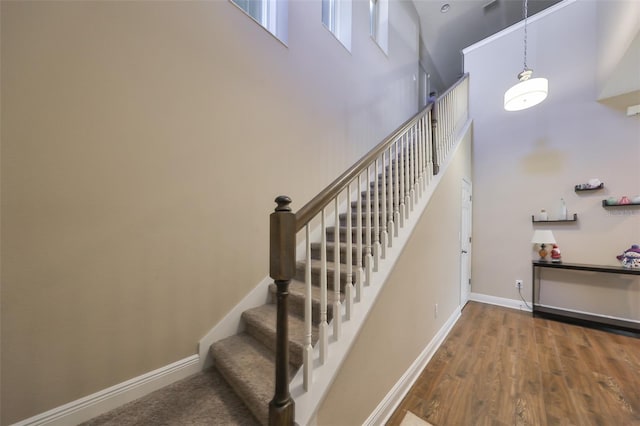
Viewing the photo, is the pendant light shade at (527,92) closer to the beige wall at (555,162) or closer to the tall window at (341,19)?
the beige wall at (555,162)

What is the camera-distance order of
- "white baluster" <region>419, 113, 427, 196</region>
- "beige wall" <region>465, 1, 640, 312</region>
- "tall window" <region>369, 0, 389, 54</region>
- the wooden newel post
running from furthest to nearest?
"tall window" <region>369, 0, 389, 54</region>
"beige wall" <region>465, 1, 640, 312</region>
"white baluster" <region>419, 113, 427, 196</region>
the wooden newel post

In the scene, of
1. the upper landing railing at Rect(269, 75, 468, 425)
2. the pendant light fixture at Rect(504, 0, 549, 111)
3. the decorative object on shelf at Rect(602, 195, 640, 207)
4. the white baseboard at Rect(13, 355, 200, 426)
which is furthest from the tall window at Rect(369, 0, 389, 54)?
the white baseboard at Rect(13, 355, 200, 426)

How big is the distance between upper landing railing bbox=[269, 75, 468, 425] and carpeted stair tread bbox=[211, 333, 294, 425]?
0.24m

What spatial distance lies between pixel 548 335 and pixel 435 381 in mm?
1840

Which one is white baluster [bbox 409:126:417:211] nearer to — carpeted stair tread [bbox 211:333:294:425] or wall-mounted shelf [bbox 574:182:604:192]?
carpeted stair tread [bbox 211:333:294:425]

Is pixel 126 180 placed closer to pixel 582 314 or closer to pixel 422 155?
pixel 422 155

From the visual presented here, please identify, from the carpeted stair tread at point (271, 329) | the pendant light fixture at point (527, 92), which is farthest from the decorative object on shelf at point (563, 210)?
the carpeted stair tread at point (271, 329)

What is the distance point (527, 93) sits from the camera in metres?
2.50

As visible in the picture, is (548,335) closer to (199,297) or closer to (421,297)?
(421,297)

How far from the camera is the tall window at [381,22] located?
373 cm

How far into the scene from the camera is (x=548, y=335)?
8.75 ft

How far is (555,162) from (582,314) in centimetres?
207

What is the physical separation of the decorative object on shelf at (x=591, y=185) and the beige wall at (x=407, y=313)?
1568 millimetres

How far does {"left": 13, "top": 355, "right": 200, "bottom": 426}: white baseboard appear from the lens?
1.11 metres
